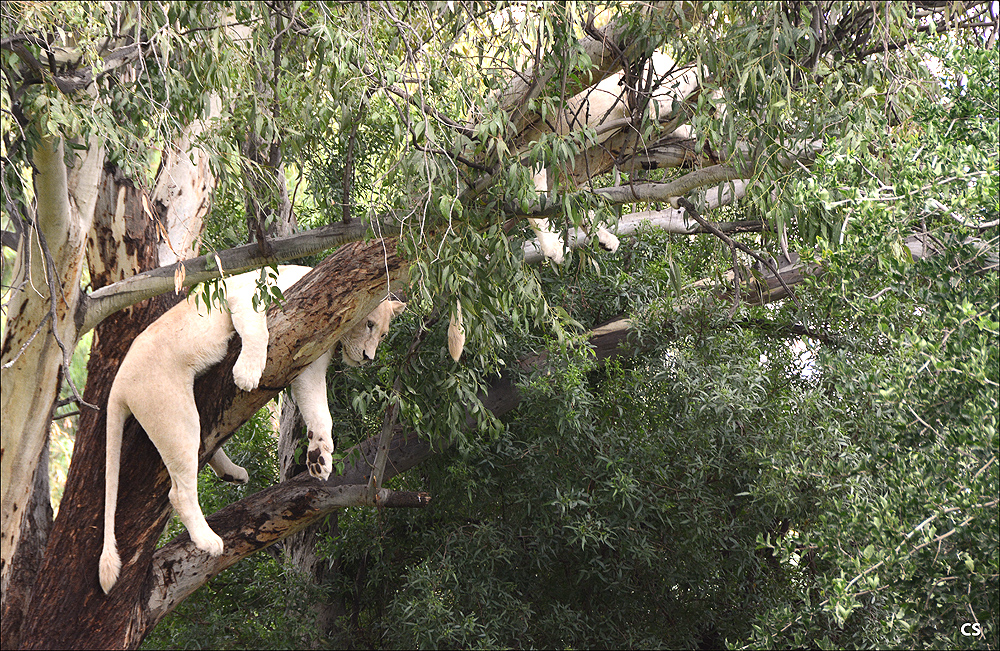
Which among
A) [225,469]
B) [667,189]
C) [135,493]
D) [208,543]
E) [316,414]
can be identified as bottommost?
[208,543]

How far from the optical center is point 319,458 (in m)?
4.13

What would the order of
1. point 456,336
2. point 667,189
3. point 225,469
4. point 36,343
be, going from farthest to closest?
point 225,469, point 36,343, point 456,336, point 667,189

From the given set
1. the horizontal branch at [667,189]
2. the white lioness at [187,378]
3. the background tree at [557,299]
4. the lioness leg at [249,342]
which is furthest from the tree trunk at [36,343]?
the horizontal branch at [667,189]

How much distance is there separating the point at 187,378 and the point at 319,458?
73 cm

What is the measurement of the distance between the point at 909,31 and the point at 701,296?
1.87m

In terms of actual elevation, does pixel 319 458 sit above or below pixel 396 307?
below

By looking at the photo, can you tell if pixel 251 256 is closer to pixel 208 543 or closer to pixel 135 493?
pixel 208 543

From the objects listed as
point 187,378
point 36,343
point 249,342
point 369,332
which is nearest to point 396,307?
point 369,332

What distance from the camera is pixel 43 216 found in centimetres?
443

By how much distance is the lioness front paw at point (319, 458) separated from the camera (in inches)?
162

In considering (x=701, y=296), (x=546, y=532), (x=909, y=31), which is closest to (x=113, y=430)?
(x=546, y=532)

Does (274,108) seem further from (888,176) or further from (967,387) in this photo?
(967,387)

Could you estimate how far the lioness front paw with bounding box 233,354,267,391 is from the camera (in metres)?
3.79

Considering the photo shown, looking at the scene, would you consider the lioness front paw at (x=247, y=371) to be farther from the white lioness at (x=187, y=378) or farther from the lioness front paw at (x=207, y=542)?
the lioness front paw at (x=207, y=542)
